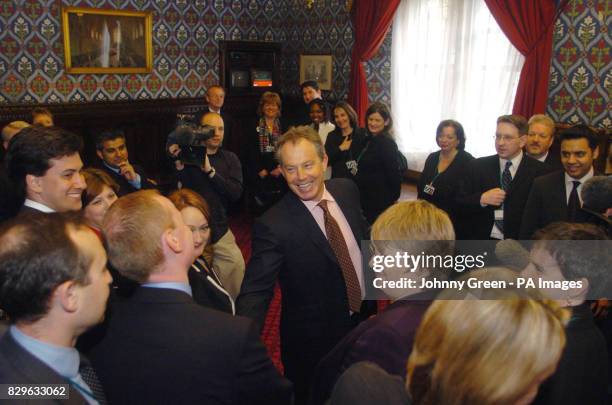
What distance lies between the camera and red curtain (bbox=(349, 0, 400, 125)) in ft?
24.1

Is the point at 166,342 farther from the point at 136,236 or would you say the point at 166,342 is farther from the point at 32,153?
the point at 32,153

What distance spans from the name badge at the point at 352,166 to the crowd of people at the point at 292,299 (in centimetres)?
147

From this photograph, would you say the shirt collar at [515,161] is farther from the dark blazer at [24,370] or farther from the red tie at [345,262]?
the dark blazer at [24,370]

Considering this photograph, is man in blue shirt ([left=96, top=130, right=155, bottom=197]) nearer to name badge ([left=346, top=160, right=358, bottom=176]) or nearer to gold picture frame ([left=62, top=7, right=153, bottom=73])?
name badge ([left=346, top=160, right=358, bottom=176])

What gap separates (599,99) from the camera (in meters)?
5.39

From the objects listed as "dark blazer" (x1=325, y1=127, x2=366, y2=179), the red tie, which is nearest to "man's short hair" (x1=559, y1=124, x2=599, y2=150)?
the red tie

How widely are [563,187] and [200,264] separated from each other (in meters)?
2.12

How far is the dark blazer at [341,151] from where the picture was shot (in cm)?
470

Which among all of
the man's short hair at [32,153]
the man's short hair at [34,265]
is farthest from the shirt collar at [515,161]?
the man's short hair at [34,265]

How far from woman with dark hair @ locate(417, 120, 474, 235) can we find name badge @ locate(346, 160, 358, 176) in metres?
0.71

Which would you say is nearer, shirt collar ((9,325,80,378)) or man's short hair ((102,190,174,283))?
shirt collar ((9,325,80,378))

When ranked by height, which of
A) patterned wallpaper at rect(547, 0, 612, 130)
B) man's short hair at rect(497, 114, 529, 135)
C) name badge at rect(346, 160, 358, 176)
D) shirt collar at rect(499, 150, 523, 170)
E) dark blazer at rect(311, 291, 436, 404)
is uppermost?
patterned wallpaper at rect(547, 0, 612, 130)

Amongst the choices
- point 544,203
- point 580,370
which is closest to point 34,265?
point 580,370

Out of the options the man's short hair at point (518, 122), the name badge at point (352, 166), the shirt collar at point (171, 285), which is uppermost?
the man's short hair at point (518, 122)
